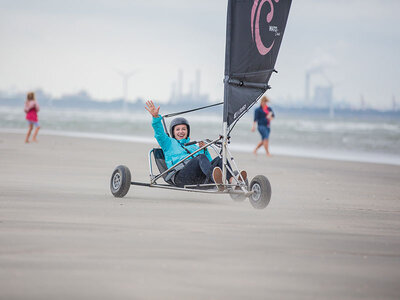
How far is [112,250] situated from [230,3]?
3.77 metres

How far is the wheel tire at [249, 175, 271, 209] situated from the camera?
7.55 metres

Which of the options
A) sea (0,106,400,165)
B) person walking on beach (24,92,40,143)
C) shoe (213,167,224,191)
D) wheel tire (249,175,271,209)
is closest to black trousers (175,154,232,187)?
shoe (213,167,224,191)

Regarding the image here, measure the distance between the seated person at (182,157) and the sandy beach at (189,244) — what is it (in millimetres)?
289

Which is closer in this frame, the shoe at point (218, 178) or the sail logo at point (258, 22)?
the shoe at point (218, 178)

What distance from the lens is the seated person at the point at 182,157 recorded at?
7.95 m

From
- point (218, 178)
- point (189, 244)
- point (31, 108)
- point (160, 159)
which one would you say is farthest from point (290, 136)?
point (189, 244)

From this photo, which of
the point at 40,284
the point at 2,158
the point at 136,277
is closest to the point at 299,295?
the point at 136,277

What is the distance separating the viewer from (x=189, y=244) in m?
5.29

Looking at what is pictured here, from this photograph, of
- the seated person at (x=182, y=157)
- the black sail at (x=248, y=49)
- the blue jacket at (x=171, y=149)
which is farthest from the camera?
the blue jacket at (x=171, y=149)

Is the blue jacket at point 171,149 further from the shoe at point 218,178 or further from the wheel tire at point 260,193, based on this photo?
the wheel tire at point 260,193

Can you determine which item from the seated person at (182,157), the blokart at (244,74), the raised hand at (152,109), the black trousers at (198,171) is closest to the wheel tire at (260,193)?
the blokart at (244,74)

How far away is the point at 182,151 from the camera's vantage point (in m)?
8.48

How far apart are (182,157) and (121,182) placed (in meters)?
0.77

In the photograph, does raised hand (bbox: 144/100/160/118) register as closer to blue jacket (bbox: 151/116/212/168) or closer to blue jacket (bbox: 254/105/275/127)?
blue jacket (bbox: 151/116/212/168)
